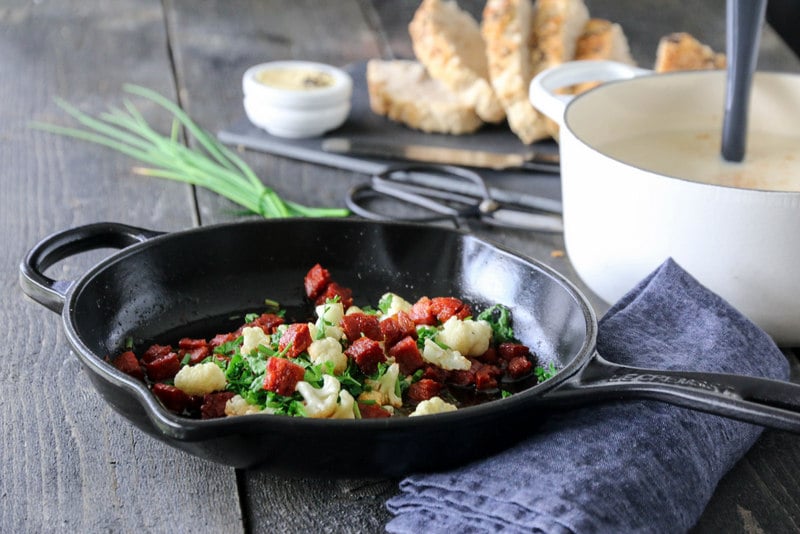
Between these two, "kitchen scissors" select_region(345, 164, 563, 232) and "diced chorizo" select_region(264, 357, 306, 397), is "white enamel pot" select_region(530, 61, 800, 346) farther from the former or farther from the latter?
"diced chorizo" select_region(264, 357, 306, 397)

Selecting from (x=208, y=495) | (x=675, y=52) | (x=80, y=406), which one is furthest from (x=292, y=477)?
(x=675, y=52)

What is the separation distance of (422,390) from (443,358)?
0.06 meters

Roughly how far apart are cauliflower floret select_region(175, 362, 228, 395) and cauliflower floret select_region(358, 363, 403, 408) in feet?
0.58

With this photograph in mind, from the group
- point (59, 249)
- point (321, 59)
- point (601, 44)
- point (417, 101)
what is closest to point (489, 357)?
point (59, 249)

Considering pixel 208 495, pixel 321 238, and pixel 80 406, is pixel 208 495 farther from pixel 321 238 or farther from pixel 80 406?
pixel 321 238

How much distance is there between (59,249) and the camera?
1507 millimetres

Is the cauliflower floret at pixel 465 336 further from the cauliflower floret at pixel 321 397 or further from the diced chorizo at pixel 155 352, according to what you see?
the diced chorizo at pixel 155 352

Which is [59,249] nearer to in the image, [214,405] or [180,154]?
[214,405]

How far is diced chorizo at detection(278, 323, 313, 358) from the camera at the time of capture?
1285 millimetres

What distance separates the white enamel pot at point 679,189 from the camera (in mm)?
1475

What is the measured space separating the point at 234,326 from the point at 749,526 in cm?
78

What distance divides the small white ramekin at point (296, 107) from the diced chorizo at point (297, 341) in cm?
118

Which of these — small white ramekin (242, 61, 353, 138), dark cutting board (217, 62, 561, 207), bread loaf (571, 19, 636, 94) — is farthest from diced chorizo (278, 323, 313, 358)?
bread loaf (571, 19, 636, 94)

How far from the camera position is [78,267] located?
1832 mm
